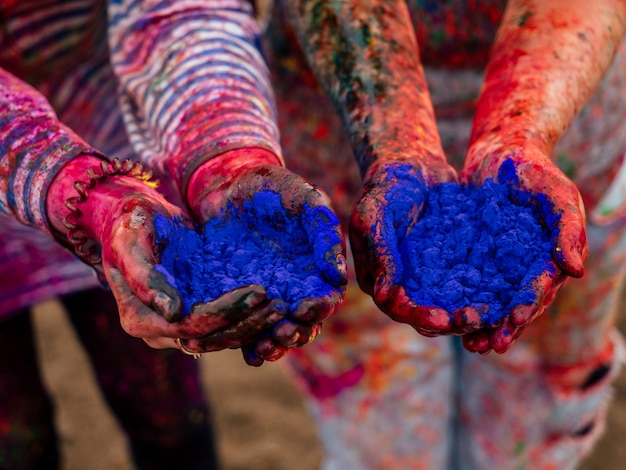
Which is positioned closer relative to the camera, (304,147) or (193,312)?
(193,312)

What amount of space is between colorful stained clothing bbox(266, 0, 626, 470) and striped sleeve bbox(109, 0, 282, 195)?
25 centimetres

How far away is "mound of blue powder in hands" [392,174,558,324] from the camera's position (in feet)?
3.01

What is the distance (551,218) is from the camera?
0.94 meters

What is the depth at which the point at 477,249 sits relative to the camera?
98 centimetres

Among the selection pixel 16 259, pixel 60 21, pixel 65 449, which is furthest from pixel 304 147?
pixel 65 449

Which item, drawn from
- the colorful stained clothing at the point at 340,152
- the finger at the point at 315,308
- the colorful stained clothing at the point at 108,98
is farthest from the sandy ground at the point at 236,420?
the finger at the point at 315,308

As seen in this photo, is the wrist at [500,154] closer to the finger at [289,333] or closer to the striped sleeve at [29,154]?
the finger at [289,333]

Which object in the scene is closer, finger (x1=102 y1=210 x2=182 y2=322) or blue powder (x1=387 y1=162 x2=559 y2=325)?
finger (x1=102 y1=210 x2=182 y2=322)

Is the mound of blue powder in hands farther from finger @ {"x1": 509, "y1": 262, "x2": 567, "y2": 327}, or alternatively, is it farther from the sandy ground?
the sandy ground

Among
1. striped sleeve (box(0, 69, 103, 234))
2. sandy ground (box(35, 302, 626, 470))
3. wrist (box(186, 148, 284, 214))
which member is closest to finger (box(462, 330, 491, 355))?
wrist (box(186, 148, 284, 214))

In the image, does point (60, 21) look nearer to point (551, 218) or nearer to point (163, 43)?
point (163, 43)

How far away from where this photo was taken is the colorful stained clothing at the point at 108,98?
99 cm

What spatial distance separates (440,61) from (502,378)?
0.74 m

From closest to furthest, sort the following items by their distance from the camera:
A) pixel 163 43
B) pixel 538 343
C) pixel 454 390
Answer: pixel 163 43 < pixel 538 343 < pixel 454 390
